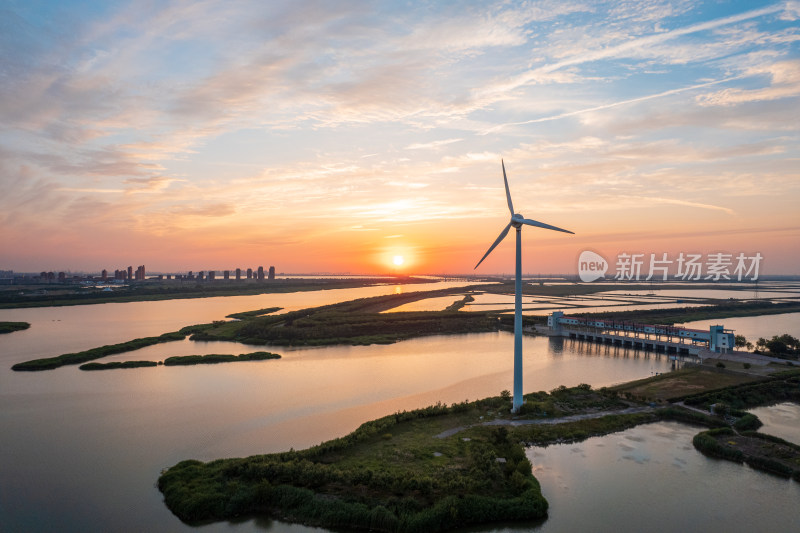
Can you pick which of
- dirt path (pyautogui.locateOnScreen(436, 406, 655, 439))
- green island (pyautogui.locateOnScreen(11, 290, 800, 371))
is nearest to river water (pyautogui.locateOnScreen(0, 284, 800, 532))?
dirt path (pyautogui.locateOnScreen(436, 406, 655, 439))

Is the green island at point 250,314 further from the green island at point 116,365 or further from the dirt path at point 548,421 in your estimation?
the dirt path at point 548,421

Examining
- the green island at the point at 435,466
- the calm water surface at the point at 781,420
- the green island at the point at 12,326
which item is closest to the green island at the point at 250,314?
the green island at the point at 12,326

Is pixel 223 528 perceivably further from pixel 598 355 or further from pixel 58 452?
pixel 598 355

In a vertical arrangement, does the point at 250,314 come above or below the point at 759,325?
above

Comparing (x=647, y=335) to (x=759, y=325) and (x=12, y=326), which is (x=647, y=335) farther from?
(x=12, y=326)

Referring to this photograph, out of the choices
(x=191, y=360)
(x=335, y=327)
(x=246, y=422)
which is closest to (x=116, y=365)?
(x=191, y=360)

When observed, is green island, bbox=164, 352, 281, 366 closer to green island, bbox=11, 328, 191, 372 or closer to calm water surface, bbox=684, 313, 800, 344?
green island, bbox=11, 328, 191, 372

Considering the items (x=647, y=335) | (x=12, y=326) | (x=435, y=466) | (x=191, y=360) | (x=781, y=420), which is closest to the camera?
(x=435, y=466)
